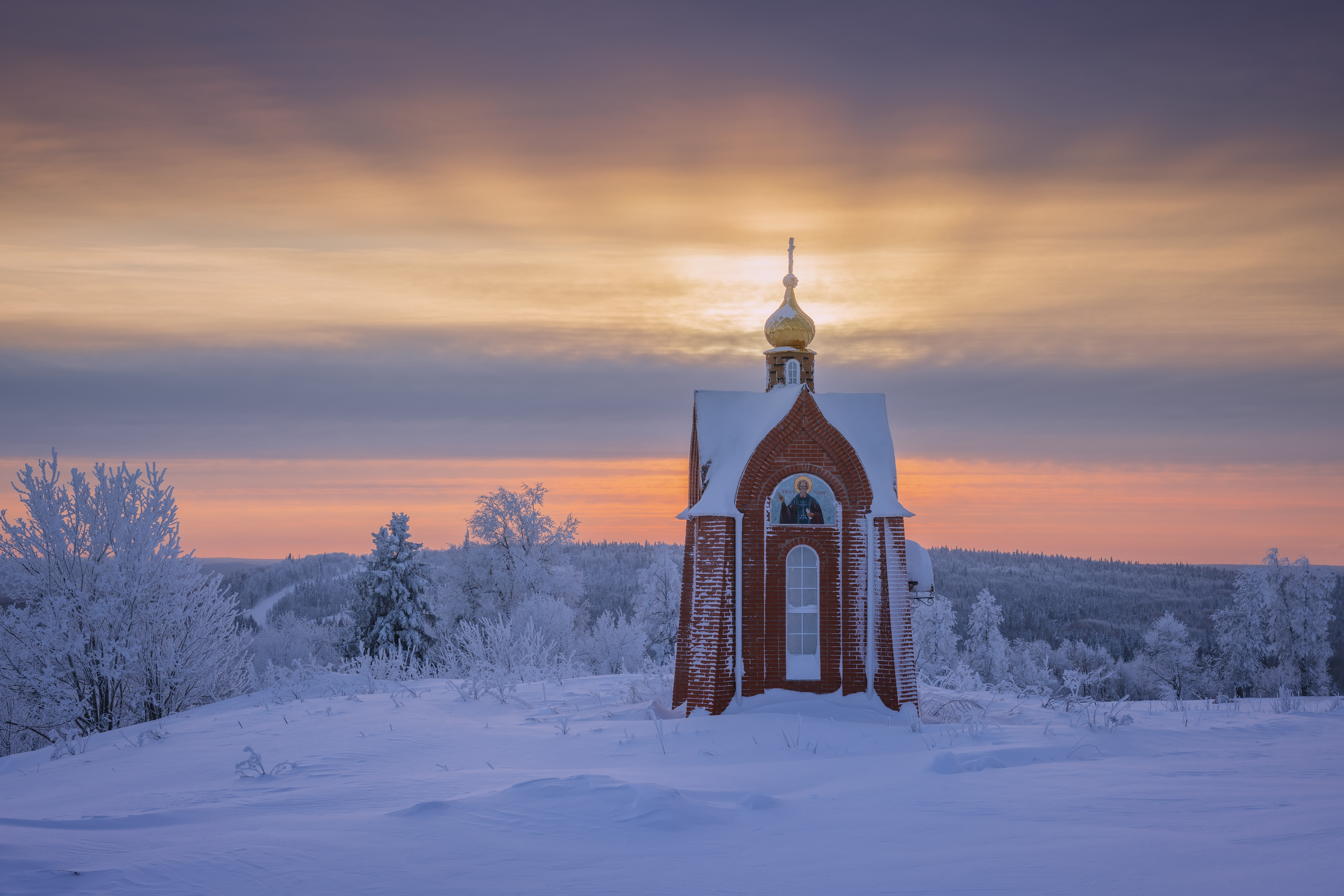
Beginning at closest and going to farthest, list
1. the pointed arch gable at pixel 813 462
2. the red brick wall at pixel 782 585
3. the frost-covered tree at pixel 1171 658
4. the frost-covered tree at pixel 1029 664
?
the red brick wall at pixel 782 585
the pointed arch gable at pixel 813 462
the frost-covered tree at pixel 1029 664
the frost-covered tree at pixel 1171 658

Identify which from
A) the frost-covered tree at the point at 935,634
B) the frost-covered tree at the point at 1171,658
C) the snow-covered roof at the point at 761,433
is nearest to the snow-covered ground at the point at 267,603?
the frost-covered tree at the point at 935,634

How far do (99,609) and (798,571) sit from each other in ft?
61.5

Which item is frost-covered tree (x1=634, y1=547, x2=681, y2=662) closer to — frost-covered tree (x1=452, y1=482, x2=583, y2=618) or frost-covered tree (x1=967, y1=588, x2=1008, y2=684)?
frost-covered tree (x1=452, y1=482, x2=583, y2=618)

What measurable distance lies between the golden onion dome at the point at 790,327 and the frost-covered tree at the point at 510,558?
Answer: 84.2 feet

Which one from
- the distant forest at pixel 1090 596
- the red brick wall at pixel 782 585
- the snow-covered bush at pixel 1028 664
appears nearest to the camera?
the red brick wall at pixel 782 585

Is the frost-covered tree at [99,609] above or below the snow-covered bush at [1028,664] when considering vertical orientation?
above

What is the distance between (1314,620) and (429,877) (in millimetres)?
59426

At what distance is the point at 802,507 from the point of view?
18.0 meters

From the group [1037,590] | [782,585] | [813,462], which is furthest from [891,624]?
Answer: [1037,590]

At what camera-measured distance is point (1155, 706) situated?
61.0ft

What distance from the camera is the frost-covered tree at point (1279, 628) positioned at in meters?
49.9

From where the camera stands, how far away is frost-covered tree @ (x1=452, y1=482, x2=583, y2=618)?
43.8 m

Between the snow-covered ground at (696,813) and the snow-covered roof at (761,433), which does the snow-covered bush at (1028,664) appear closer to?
the snow-covered roof at (761,433)

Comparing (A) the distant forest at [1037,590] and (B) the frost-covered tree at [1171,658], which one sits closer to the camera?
(B) the frost-covered tree at [1171,658]
